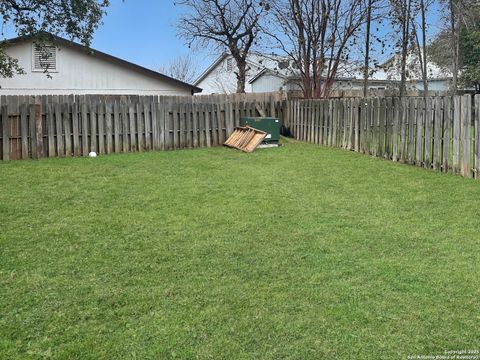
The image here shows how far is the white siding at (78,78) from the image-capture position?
19062 mm

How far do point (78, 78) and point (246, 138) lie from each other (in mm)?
11048

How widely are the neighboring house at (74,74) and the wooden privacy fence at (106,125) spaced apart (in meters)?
6.37

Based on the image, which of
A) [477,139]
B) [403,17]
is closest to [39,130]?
[477,139]

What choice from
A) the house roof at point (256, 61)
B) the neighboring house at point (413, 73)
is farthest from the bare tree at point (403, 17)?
the house roof at point (256, 61)

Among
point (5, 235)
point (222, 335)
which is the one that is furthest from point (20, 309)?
point (5, 235)

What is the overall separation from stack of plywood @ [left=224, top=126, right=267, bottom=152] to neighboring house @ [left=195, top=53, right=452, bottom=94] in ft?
34.3

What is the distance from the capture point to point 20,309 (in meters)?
3.04

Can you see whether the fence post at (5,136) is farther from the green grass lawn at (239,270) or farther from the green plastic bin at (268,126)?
the green plastic bin at (268,126)

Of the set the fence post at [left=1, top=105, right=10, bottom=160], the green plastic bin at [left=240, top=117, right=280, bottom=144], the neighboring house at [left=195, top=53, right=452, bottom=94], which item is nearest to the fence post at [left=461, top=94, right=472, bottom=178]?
the green plastic bin at [left=240, top=117, right=280, bottom=144]

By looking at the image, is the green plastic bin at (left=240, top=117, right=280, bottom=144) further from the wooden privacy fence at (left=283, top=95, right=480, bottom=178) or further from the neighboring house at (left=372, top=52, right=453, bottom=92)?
the neighboring house at (left=372, top=52, right=453, bottom=92)

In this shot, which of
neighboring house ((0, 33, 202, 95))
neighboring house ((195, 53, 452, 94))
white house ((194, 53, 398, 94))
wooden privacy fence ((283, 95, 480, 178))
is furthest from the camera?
neighboring house ((195, 53, 452, 94))

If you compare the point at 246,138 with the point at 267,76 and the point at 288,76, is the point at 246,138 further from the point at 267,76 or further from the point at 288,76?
the point at 267,76

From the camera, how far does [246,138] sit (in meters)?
12.1

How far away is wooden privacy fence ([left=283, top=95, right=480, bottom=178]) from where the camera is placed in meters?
7.65
